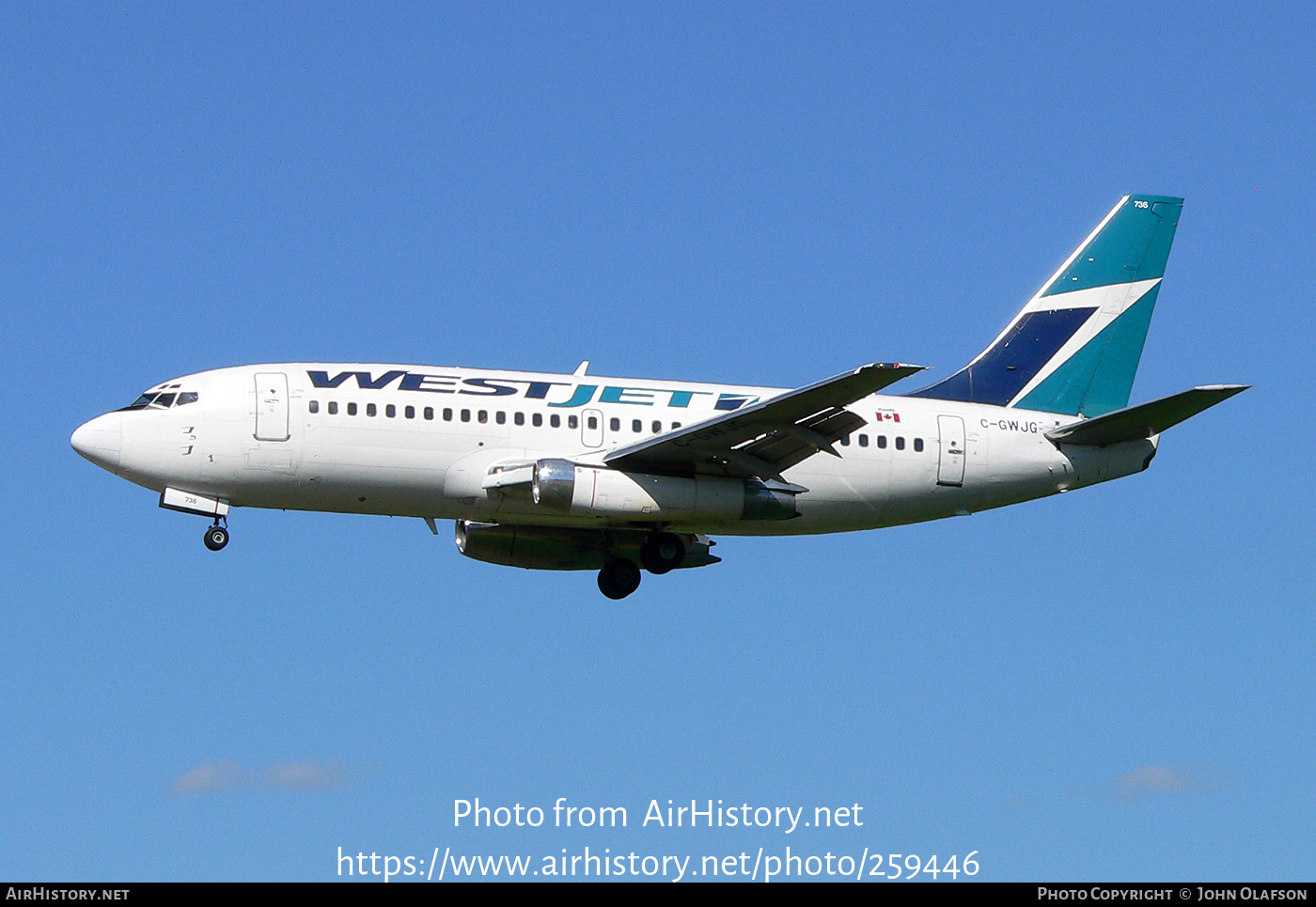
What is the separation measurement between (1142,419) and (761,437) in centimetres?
904

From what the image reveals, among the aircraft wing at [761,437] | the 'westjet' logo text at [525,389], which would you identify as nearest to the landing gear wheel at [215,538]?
the 'westjet' logo text at [525,389]

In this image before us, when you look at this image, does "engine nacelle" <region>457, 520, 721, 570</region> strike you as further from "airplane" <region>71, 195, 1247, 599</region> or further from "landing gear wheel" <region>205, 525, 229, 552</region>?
"landing gear wheel" <region>205, 525, 229, 552</region>

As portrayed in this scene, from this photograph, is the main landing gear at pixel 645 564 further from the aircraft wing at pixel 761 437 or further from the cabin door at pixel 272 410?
the cabin door at pixel 272 410

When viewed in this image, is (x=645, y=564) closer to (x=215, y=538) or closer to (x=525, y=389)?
(x=525, y=389)

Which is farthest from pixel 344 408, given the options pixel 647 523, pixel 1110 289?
pixel 1110 289

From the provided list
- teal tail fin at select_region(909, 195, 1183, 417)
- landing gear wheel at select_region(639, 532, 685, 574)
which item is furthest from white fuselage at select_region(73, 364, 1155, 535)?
teal tail fin at select_region(909, 195, 1183, 417)

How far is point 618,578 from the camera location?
4294 cm

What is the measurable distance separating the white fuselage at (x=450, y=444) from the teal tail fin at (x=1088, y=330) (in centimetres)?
279

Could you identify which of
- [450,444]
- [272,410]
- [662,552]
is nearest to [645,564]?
[662,552]

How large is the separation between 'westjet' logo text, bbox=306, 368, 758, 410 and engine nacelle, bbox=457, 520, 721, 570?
11.1 feet

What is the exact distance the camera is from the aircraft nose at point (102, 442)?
1490 inches
